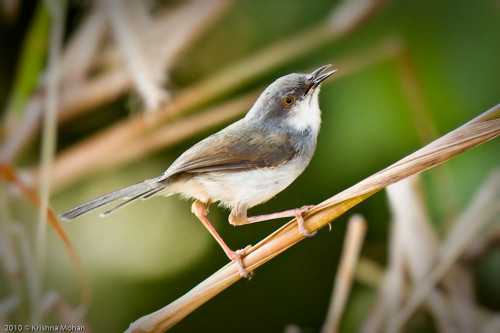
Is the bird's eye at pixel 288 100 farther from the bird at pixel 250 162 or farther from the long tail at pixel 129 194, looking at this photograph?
the long tail at pixel 129 194

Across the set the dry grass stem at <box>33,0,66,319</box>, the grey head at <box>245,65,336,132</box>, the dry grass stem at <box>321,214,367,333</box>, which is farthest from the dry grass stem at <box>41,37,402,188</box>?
the dry grass stem at <box>321,214,367,333</box>

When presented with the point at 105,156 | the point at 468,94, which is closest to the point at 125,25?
A: the point at 105,156

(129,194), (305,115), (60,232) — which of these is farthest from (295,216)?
(60,232)

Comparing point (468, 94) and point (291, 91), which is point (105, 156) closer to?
point (291, 91)

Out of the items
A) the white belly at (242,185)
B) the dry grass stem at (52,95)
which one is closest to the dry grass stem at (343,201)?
the white belly at (242,185)

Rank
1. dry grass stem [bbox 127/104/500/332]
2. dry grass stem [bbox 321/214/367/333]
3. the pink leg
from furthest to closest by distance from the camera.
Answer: dry grass stem [bbox 321/214/367/333] → the pink leg → dry grass stem [bbox 127/104/500/332]

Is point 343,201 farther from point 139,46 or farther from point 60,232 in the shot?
point 60,232

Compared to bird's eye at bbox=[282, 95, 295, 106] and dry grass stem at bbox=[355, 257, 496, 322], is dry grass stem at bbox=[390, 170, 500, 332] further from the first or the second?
bird's eye at bbox=[282, 95, 295, 106]
